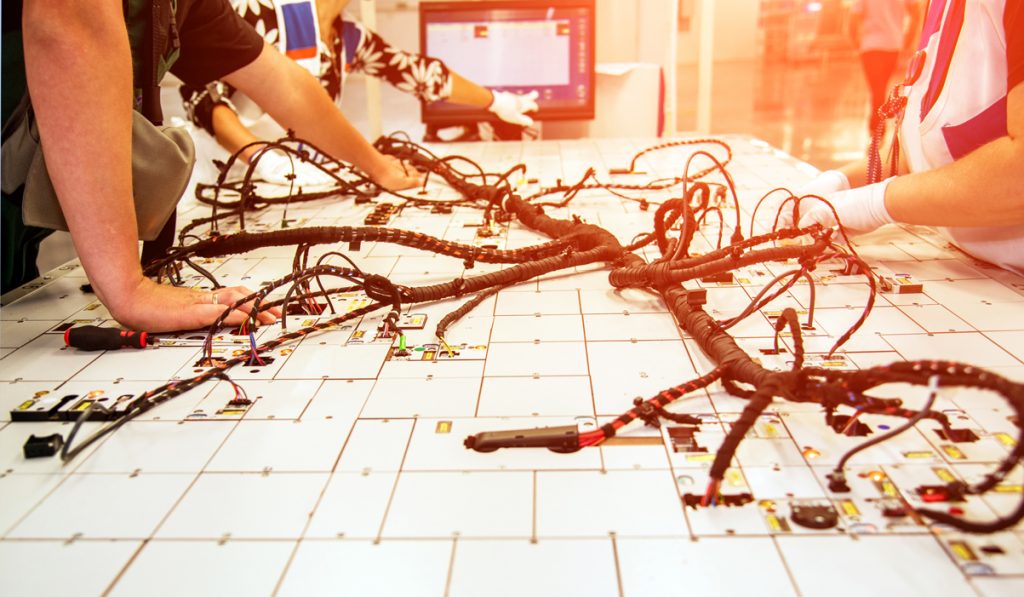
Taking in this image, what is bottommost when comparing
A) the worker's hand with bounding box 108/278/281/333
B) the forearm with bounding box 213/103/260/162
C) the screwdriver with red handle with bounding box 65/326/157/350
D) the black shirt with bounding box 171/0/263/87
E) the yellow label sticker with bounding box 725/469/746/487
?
the yellow label sticker with bounding box 725/469/746/487

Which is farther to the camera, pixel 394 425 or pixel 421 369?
pixel 421 369

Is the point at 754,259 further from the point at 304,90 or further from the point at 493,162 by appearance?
the point at 493,162

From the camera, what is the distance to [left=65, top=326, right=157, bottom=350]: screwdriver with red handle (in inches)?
41.3

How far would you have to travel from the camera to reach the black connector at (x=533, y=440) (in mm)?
776

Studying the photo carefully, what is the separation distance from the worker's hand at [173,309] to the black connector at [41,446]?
11.5 inches

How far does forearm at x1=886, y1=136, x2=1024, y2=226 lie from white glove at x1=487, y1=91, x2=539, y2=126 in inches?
67.4

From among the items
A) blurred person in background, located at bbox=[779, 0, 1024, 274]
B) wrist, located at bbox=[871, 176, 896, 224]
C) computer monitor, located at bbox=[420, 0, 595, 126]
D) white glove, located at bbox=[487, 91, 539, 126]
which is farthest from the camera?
computer monitor, located at bbox=[420, 0, 595, 126]

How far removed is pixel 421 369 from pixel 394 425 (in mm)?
141

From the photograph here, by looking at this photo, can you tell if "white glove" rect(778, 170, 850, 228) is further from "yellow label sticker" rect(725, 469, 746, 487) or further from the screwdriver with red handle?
the screwdriver with red handle

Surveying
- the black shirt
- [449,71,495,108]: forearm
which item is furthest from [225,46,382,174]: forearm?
[449,71,495,108]: forearm

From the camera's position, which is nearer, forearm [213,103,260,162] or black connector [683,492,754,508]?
black connector [683,492,754,508]

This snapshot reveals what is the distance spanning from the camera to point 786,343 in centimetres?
100

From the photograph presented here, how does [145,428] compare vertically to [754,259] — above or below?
below

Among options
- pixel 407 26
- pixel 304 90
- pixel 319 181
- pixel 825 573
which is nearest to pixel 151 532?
pixel 825 573
